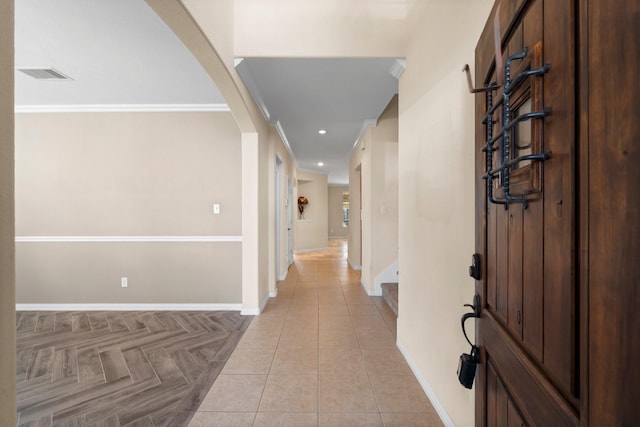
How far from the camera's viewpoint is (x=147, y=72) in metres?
2.87

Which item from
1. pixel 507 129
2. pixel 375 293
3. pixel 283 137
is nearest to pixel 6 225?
pixel 507 129

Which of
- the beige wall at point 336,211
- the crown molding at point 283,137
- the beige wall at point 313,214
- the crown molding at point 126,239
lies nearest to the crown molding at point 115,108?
the crown molding at point 283,137

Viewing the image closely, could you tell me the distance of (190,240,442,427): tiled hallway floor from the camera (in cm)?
182

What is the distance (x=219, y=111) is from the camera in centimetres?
372

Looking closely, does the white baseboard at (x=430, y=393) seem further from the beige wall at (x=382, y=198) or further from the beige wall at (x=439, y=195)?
the beige wall at (x=382, y=198)

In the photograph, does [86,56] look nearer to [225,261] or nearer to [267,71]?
[267,71]

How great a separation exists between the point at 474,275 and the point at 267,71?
2.62 metres

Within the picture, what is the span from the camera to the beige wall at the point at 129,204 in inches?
146

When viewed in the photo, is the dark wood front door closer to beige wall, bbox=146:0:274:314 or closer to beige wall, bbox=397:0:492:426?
beige wall, bbox=397:0:492:426

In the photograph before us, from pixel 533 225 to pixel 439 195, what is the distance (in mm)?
1166

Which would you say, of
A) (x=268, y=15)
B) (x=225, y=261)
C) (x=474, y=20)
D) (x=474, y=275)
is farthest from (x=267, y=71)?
(x=474, y=275)

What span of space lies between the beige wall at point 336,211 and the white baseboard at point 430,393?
1048cm

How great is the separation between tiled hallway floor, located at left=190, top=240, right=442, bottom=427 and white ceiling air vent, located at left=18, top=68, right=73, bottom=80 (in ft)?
10.4

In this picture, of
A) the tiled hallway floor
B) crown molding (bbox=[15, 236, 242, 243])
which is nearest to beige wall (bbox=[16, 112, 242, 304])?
crown molding (bbox=[15, 236, 242, 243])
